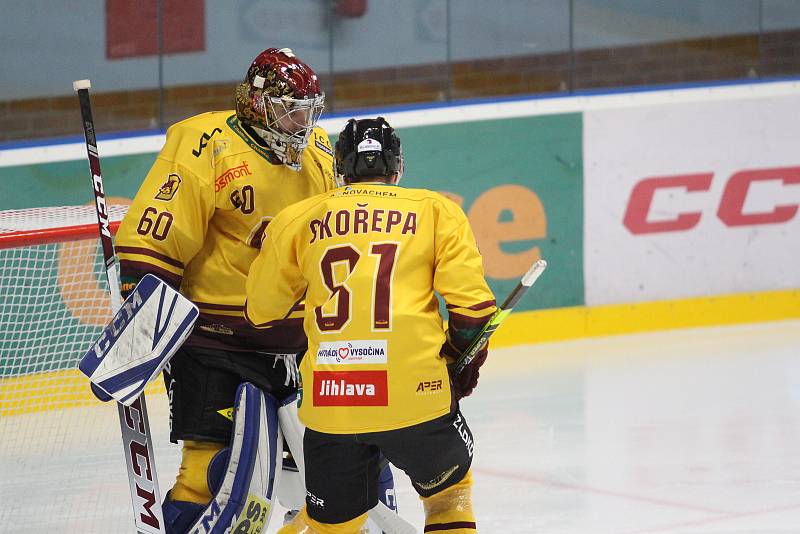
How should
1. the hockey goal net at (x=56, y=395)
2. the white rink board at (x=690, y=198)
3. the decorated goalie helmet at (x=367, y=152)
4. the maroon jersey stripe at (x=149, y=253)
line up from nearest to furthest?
the decorated goalie helmet at (x=367, y=152), the maroon jersey stripe at (x=149, y=253), the hockey goal net at (x=56, y=395), the white rink board at (x=690, y=198)

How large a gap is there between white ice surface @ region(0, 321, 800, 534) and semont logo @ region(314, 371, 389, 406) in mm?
1250

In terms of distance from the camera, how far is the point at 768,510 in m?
3.99

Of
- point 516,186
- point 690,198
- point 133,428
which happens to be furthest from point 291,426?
point 690,198

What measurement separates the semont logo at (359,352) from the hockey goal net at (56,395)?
0.99 meters

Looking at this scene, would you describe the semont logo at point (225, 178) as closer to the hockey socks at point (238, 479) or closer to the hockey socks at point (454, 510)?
the hockey socks at point (238, 479)

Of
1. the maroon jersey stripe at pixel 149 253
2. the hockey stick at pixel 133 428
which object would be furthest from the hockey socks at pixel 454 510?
the maroon jersey stripe at pixel 149 253

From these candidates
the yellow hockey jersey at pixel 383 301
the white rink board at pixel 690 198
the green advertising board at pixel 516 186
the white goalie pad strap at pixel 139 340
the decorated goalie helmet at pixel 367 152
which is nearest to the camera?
the yellow hockey jersey at pixel 383 301

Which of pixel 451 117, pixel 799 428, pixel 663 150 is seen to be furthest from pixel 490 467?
pixel 663 150

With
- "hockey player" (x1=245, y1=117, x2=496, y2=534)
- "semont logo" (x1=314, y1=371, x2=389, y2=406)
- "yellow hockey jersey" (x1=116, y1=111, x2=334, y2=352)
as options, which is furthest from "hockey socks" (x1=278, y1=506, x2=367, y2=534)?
"yellow hockey jersey" (x1=116, y1=111, x2=334, y2=352)

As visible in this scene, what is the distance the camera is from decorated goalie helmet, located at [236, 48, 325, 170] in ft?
10.0

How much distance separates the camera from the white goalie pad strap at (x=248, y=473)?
3.06 metres

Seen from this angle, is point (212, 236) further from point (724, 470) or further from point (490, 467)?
point (724, 470)

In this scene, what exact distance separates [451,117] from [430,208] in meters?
3.58

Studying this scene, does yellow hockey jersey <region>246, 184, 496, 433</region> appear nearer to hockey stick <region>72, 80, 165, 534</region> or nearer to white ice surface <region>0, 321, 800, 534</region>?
hockey stick <region>72, 80, 165, 534</region>
